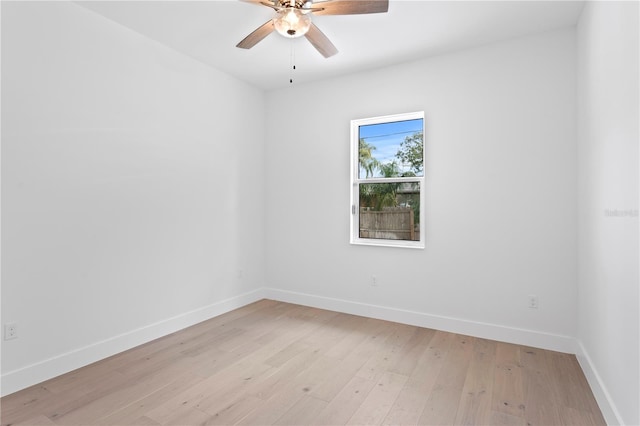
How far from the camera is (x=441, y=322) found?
3359 millimetres

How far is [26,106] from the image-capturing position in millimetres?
2314

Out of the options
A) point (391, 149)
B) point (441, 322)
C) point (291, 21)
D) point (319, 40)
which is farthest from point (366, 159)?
point (291, 21)

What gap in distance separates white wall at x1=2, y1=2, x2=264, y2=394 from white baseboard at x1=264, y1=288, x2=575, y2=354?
0.93 metres

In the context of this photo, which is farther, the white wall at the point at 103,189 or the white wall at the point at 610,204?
the white wall at the point at 103,189

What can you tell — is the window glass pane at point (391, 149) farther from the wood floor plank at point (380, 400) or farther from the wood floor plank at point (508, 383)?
the wood floor plank at point (380, 400)

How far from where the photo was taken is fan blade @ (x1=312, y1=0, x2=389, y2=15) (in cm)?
205

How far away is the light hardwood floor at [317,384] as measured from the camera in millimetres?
1991

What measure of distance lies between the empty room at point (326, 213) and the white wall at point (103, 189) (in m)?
0.02

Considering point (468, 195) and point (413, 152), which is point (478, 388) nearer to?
point (468, 195)

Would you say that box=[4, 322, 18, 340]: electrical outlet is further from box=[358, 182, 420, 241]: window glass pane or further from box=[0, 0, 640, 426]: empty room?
box=[358, 182, 420, 241]: window glass pane

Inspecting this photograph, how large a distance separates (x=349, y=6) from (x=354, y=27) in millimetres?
810

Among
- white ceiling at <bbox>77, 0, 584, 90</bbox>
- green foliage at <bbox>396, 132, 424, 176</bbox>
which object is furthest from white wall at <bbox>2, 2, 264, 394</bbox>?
green foliage at <bbox>396, 132, 424, 176</bbox>

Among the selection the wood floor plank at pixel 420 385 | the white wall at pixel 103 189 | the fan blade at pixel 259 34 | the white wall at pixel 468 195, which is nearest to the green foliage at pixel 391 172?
the white wall at pixel 468 195

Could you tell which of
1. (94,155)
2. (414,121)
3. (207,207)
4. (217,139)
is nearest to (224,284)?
(207,207)
